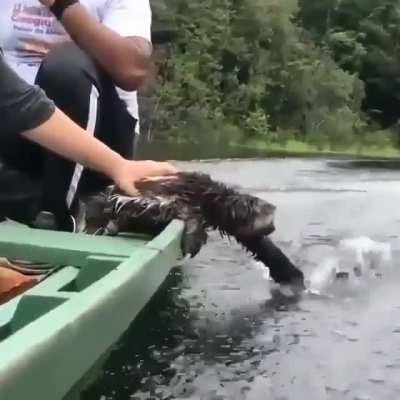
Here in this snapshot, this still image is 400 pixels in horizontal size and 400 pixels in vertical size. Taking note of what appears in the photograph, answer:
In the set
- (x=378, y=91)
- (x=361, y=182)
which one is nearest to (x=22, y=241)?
(x=361, y=182)

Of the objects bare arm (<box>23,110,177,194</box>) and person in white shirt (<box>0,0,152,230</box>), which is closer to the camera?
bare arm (<box>23,110,177,194</box>)

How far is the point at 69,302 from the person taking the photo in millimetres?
1451

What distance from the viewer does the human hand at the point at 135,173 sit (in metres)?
2.26

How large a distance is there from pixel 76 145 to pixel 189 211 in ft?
1.77

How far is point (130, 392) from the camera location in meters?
2.12

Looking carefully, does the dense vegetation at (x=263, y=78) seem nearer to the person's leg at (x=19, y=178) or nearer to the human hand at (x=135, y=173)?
the person's leg at (x=19, y=178)

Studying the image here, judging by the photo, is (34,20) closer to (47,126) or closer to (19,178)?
(19,178)

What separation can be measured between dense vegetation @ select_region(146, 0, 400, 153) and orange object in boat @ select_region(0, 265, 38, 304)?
84.1 ft

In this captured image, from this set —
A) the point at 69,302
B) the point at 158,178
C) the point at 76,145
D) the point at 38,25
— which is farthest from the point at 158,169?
the point at 69,302

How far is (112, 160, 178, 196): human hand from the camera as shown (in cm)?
226

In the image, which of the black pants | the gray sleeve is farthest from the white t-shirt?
the gray sleeve

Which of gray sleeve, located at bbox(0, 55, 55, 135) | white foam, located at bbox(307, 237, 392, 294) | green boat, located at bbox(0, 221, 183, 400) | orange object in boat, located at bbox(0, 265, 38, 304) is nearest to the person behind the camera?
green boat, located at bbox(0, 221, 183, 400)

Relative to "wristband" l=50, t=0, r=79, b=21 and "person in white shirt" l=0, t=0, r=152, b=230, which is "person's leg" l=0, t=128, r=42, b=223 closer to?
"person in white shirt" l=0, t=0, r=152, b=230

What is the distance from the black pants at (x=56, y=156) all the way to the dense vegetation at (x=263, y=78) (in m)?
24.8
